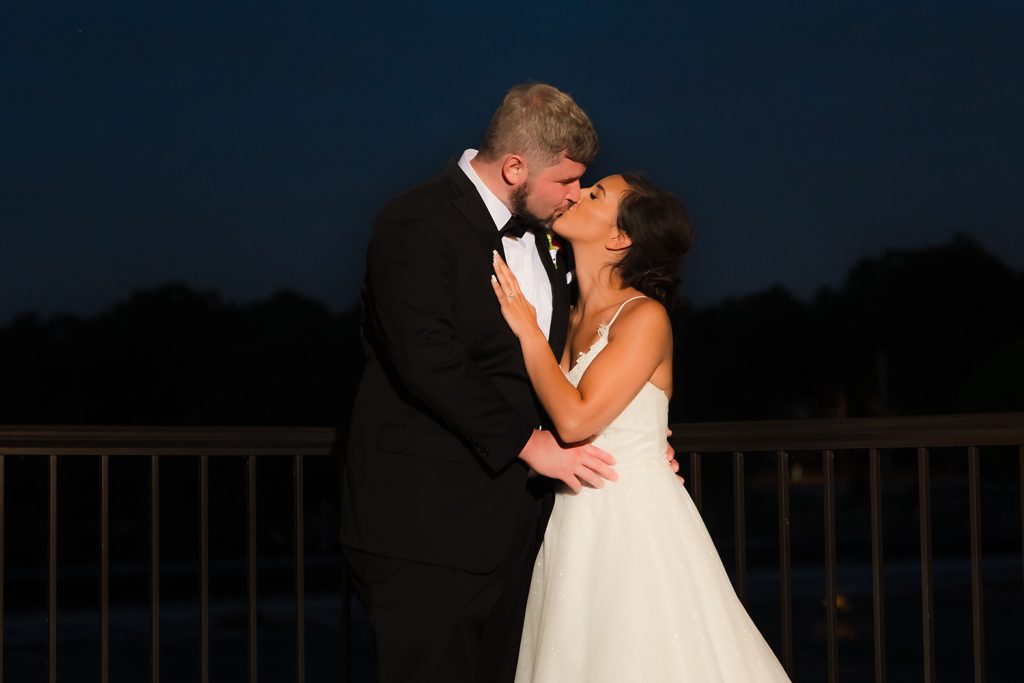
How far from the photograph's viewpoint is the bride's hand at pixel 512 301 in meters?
2.45

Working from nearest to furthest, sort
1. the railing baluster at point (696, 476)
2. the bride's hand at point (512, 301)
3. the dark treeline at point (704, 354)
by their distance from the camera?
the bride's hand at point (512, 301) → the railing baluster at point (696, 476) → the dark treeline at point (704, 354)

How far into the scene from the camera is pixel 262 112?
64.4 m

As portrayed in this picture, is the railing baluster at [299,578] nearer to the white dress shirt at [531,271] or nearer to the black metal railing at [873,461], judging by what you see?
the white dress shirt at [531,271]

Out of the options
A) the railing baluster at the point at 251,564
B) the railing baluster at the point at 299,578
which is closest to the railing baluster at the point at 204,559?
the railing baluster at the point at 251,564

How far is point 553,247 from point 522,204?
292 millimetres

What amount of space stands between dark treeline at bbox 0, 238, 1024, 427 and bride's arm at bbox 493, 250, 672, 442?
3904 cm

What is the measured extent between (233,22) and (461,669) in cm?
6922

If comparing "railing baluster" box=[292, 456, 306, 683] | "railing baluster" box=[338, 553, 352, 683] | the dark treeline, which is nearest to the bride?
"railing baluster" box=[338, 553, 352, 683]

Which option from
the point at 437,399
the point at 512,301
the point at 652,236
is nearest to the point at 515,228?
the point at 512,301

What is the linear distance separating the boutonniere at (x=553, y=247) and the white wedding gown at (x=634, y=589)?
0.22 meters

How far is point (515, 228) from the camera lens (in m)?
2.60

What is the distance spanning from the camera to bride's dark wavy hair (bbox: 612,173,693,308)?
8.90 ft

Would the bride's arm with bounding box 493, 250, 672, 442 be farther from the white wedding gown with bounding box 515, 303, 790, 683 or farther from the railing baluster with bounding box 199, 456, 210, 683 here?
the railing baluster with bounding box 199, 456, 210, 683

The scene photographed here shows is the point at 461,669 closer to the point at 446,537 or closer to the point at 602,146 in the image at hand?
the point at 446,537
